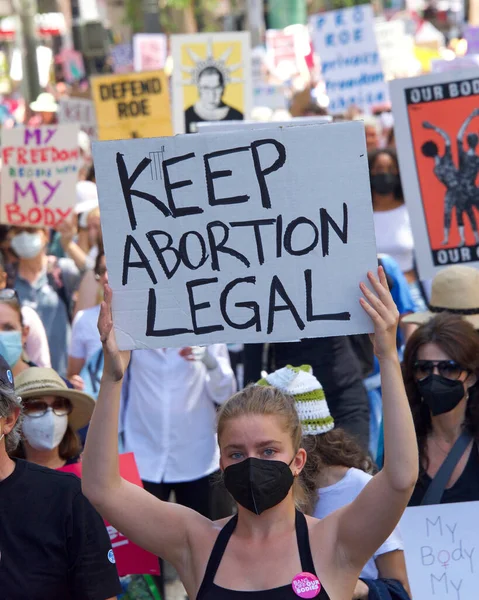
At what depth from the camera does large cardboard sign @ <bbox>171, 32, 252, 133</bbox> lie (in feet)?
32.6

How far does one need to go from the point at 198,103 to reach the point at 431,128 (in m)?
4.44

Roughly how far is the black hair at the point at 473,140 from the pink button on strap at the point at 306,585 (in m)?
3.54

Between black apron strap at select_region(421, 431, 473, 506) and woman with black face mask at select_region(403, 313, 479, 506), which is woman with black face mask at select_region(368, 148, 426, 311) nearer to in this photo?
woman with black face mask at select_region(403, 313, 479, 506)

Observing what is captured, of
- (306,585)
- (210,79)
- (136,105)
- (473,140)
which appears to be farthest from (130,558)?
(136,105)

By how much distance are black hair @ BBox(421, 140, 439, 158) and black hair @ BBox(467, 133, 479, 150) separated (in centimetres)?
17

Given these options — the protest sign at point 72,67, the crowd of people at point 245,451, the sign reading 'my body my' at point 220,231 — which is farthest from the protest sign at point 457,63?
the protest sign at point 72,67

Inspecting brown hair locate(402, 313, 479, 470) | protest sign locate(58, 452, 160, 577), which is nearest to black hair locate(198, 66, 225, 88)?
brown hair locate(402, 313, 479, 470)

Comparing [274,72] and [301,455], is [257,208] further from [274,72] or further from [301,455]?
[274,72]

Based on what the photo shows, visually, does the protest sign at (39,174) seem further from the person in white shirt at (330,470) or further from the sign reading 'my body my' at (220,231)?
the sign reading 'my body my' at (220,231)

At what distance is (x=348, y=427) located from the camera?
212 inches

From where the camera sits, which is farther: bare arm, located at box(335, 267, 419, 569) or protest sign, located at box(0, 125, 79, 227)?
protest sign, located at box(0, 125, 79, 227)

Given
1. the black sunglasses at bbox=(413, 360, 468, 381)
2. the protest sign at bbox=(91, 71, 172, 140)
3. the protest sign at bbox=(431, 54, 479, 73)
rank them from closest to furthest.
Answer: the black sunglasses at bbox=(413, 360, 468, 381) < the protest sign at bbox=(91, 71, 172, 140) < the protest sign at bbox=(431, 54, 479, 73)

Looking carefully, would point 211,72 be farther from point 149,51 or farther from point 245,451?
point 149,51

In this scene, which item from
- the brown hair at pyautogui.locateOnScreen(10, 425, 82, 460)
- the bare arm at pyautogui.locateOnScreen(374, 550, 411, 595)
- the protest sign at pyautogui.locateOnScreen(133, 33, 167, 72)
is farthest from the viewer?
the protest sign at pyautogui.locateOnScreen(133, 33, 167, 72)
